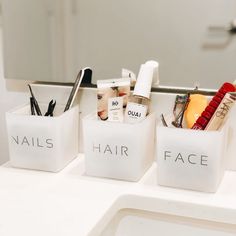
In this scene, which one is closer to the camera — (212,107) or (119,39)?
(212,107)

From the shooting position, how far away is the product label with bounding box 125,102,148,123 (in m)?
0.72

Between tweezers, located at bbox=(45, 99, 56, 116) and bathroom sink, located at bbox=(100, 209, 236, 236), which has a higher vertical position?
tweezers, located at bbox=(45, 99, 56, 116)

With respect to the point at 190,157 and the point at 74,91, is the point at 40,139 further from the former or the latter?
the point at 190,157

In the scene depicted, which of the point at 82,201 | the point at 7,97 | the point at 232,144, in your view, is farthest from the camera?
the point at 7,97

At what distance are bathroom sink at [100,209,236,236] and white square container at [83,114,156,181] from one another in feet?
0.22

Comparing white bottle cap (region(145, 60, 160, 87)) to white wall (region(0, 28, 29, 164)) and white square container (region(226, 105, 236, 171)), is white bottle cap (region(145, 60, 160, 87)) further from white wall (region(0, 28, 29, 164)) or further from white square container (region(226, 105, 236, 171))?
white wall (region(0, 28, 29, 164))

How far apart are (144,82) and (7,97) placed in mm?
318

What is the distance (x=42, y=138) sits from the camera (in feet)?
2.44

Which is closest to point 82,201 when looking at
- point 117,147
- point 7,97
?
point 117,147

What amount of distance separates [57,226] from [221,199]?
254 millimetres

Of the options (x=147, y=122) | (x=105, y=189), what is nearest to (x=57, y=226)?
(x=105, y=189)

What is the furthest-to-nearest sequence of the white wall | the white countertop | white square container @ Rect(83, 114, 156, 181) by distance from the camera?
the white wall, white square container @ Rect(83, 114, 156, 181), the white countertop

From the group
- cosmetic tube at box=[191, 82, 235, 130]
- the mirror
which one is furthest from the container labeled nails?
cosmetic tube at box=[191, 82, 235, 130]

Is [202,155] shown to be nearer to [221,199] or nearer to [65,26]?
[221,199]
